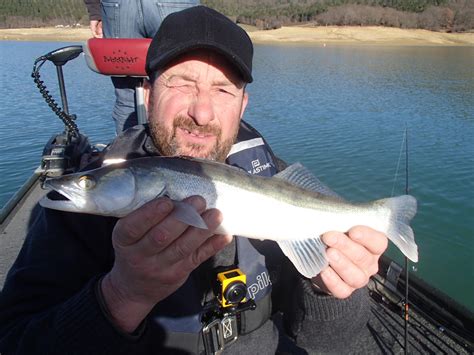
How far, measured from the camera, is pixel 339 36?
76.2m

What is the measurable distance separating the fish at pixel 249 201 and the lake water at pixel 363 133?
5.49 meters

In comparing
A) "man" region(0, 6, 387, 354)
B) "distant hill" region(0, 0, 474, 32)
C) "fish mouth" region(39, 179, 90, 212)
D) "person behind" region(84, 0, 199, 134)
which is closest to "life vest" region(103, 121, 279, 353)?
"man" region(0, 6, 387, 354)

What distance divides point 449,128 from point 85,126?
15.2 metres

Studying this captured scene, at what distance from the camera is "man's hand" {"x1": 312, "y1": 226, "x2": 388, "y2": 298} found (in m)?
2.34

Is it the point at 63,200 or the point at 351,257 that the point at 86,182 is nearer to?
the point at 63,200

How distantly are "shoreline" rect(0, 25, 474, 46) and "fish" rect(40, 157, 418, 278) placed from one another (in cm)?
7013

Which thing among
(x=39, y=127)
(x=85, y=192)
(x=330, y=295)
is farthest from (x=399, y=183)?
(x=39, y=127)

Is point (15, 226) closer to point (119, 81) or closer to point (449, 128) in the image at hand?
point (119, 81)

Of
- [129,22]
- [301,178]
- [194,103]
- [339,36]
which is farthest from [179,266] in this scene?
[339,36]

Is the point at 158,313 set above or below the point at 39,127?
above

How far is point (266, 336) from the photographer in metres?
2.95

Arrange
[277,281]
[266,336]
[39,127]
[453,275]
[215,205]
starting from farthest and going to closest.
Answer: [39,127]
[453,275]
[277,281]
[266,336]
[215,205]

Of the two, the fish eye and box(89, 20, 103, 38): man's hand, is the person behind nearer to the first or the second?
box(89, 20, 103, 38): man's hand

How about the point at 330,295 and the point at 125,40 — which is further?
the point at 125,40
